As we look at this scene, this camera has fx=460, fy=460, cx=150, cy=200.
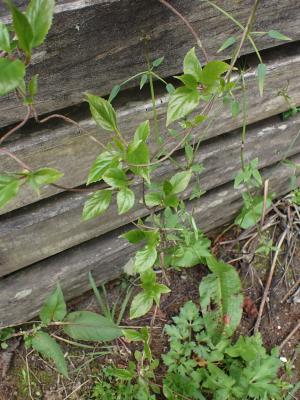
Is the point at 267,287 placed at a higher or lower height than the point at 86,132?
lower

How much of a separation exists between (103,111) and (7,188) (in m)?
0.23

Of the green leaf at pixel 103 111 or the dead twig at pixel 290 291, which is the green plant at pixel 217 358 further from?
the green leaf at pixel 103 111

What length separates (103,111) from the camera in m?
0.85

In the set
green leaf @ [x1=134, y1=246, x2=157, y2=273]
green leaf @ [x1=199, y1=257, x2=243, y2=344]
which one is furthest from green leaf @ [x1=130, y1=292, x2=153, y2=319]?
green leaf @ [x1=199, y1=257, x2=243, y2=344]

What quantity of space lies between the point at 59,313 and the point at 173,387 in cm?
49

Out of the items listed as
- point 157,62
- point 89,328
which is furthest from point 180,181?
point 89,328

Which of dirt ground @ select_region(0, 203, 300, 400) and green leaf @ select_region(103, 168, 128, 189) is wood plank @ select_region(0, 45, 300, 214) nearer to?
green leaf @ select_region(103, 168, 128, 189)

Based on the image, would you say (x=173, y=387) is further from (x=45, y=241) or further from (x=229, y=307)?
(x=45, y=241)

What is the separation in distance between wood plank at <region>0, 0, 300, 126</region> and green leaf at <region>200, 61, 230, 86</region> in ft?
0.70

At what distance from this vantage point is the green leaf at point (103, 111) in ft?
2.76

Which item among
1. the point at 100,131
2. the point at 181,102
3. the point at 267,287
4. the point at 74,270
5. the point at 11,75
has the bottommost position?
the point at 267,287

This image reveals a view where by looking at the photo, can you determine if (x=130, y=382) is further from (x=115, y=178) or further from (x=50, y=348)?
(x=115, y=178)

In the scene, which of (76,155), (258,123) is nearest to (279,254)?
(258,123)

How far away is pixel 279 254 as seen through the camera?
77.5 inches
